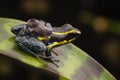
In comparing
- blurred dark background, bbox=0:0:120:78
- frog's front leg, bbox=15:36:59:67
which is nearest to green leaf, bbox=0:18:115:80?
frog's front leg, bbox=15:36:59:67

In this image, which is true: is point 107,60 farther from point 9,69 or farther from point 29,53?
point 29,53

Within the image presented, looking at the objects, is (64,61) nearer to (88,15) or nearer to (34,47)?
(34,47)

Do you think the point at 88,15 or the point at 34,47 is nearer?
the point at 34,47

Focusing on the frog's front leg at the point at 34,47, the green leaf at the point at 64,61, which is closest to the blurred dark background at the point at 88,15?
the green leaf at the point at 64,61

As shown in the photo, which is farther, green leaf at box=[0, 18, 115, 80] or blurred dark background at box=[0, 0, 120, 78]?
blurred dark background at box=[0, 0, 120, 78]

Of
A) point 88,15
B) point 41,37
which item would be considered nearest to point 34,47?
point 41,37

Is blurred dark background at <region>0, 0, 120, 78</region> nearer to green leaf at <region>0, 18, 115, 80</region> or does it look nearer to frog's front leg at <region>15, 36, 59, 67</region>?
green leaf at <region>0, 18, 115, 80</region>
